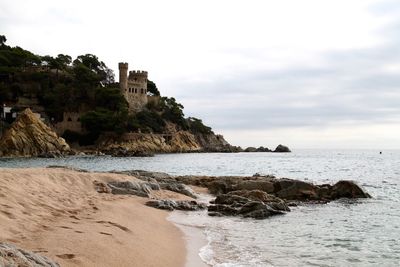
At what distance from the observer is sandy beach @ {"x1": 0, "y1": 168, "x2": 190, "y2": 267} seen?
7.24 m

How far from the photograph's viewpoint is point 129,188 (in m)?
19.0

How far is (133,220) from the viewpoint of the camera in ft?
39.9

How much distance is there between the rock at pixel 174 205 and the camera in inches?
672

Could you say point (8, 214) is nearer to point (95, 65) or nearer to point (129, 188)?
point (129, 188)

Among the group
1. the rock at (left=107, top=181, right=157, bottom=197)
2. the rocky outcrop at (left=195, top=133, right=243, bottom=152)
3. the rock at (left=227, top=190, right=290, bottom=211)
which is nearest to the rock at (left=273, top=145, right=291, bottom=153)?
the rocky outcrop at (left=195, top=133, right=243, bottom=152)

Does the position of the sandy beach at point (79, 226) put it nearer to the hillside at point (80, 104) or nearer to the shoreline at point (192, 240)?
the shoreline at point (192, 240)

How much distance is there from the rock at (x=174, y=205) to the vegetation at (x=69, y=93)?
8456 cm

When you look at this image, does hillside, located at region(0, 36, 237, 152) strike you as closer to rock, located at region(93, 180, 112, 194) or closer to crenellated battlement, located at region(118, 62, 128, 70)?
crenellated battlement, located at region(118, 62, 128, 70)

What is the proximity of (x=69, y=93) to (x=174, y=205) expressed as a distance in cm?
9581

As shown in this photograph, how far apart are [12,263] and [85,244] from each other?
3242 millimetres

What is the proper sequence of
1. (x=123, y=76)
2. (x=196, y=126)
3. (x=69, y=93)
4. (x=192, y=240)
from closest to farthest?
Result: 1. (x=192, y=240)
2. (x=69, y=93)
3. (x=123, y=76)
4. (x=196, y=126)

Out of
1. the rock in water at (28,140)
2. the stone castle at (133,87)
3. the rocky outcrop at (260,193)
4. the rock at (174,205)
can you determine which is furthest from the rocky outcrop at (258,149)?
the rock at (174,205)

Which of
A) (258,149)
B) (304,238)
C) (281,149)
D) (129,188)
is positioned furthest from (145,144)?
(304,238)

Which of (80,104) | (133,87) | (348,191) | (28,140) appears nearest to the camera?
(348,191)
